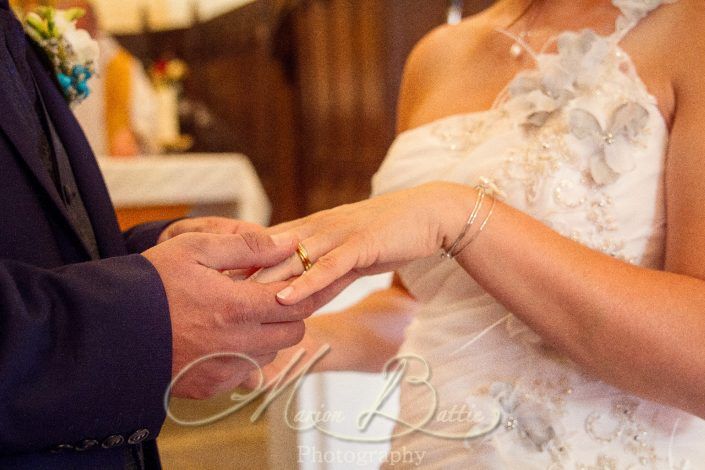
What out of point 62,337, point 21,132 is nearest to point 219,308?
point 62,337

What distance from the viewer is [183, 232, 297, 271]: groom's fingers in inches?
38.9

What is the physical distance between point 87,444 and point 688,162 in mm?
928

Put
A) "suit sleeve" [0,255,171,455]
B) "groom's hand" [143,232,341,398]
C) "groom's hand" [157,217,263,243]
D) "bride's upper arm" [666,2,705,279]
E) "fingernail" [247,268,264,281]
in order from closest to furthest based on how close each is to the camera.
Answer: "suit sleeve" [0,255,171,455], "groom's hand" [143,232,341,398], "fingernail" [247,268,264,281], "bride's upper arm" [666,2,705,279], "groom's hand" [157,217,263,243]

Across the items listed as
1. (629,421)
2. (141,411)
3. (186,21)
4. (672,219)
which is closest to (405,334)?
(629,421)

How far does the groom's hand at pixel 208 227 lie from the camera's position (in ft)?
4.24

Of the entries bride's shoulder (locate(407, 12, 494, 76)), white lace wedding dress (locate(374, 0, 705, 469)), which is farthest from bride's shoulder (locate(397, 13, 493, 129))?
white lace wedding dress (locate(374, 0, 705, 469))

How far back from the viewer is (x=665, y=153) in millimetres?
1289

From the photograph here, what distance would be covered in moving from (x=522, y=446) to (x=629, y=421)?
18 centimetres

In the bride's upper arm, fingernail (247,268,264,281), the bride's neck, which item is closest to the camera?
fingernail (247,268,264,281)

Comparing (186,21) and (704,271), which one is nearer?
(704,271)

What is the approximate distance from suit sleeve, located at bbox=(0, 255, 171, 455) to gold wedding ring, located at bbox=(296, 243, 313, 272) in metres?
0.23

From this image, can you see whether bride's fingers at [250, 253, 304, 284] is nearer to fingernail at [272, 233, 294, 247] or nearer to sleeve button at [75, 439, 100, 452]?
fingernail at [272, 233, 294, 247]

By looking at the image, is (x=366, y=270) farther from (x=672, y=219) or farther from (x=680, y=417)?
(x=680, y=417)

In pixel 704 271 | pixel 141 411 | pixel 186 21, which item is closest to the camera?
pixel 141 411
